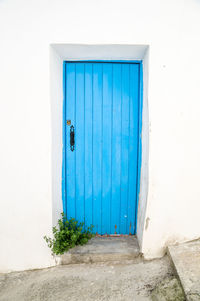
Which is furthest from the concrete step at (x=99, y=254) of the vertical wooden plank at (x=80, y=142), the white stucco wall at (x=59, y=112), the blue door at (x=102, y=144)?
the vertical wooden plank at (x=80, y=142)

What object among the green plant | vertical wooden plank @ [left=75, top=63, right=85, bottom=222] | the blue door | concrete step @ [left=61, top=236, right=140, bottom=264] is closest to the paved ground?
concrete step @ [left=61, top=236, right=140, bottom=264]

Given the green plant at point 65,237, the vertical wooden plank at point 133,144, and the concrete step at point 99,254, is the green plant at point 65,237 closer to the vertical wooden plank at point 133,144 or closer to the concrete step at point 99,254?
the concrete step at point 99,254

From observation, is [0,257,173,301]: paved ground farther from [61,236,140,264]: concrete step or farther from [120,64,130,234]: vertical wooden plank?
[120,64,130,234]: vertical wooden plank

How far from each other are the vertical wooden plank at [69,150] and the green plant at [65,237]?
179 millimetres

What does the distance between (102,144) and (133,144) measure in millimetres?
402

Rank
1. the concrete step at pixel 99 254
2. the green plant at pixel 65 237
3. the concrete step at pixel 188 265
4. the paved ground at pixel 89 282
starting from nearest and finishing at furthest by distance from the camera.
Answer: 1. the concrete step at pixel 188 265
2. the paved ground at pixel 89 282
3. the green plant at pixel 65 237
4. the concrete step at pixel 99 254

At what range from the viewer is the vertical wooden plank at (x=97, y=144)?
2.54 m

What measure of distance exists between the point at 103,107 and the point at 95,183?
0.99 meters

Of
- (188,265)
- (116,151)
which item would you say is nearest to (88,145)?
(116,151)

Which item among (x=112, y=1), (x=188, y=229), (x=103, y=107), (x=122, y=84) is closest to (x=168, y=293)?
(x=188, y=229)

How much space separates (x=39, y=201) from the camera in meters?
2.35

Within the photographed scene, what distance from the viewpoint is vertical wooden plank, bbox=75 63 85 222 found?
2.55 m

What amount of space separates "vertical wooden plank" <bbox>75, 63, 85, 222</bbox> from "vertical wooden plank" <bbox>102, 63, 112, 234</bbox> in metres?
0.27

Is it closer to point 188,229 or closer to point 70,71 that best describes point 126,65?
point 70,71
